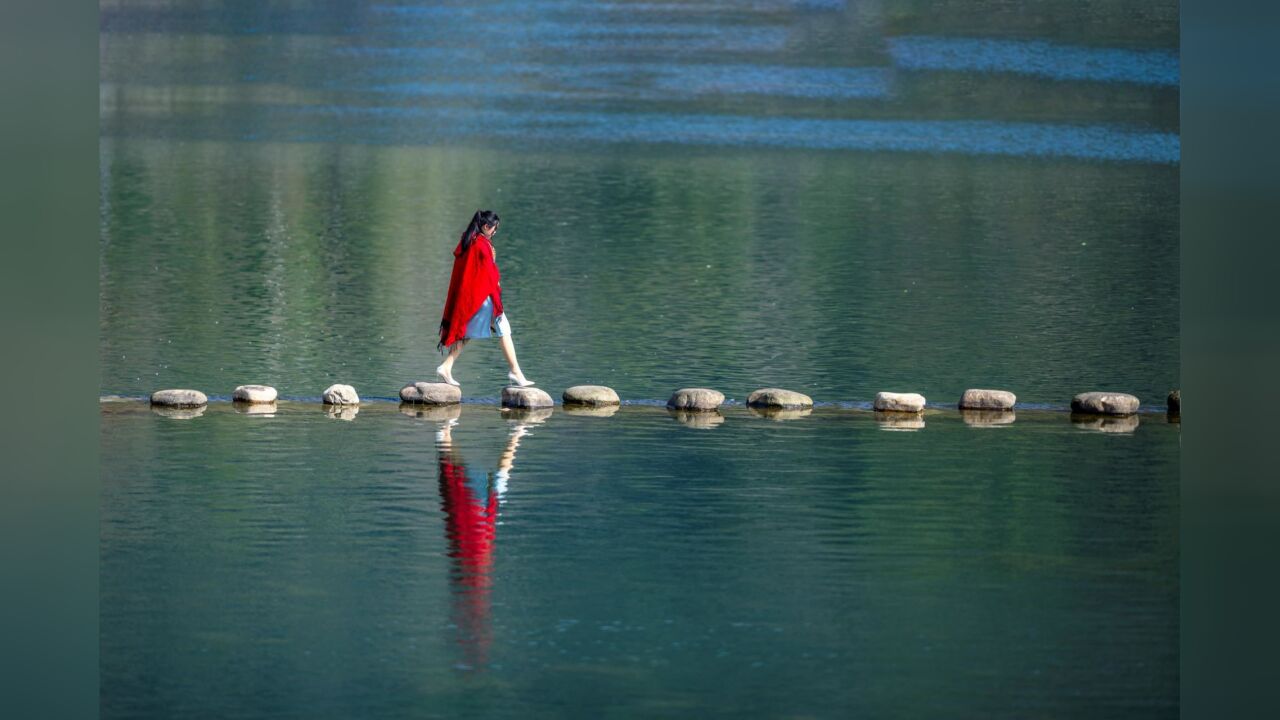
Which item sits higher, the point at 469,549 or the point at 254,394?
the point at 254,394

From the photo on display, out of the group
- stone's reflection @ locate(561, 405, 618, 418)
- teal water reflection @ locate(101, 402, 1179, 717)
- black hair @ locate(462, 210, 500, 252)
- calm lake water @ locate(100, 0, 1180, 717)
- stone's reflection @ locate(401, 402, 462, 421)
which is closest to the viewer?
teal water reflection @ locate(101, 402, 1179, 717)

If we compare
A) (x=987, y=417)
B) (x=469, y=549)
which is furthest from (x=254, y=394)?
(x=987, y=417)

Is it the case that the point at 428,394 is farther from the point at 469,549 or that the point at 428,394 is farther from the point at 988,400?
the point at 469,549

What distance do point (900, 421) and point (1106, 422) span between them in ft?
5.14

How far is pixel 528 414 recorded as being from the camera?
14.5 m

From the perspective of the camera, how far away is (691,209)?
119ft

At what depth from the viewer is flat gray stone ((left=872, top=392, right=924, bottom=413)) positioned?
14.7m

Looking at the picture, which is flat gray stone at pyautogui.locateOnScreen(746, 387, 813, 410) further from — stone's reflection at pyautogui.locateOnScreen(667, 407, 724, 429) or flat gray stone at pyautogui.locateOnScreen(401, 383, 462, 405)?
flat gray stone at pyautogui.locateOnScreen(401, 383, 462, 405)

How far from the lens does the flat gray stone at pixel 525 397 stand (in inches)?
582

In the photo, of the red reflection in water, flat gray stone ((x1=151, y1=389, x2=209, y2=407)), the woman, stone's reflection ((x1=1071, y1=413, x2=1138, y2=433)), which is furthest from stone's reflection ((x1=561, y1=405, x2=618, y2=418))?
stone's reflection ((x1=1071, y1=413, x2=1138, y2=433))

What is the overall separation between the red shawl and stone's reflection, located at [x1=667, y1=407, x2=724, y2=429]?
5.71ft

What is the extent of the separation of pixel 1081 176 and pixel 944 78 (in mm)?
14936
